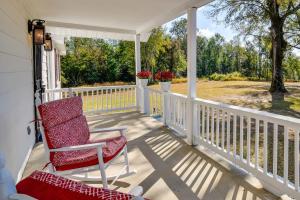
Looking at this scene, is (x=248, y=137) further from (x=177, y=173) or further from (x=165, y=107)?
(x=165, y=107)

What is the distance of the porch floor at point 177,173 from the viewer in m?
2.59

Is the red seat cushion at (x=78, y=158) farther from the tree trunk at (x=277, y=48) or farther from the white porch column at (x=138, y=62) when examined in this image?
the tree trunk at (x=277, y=48)

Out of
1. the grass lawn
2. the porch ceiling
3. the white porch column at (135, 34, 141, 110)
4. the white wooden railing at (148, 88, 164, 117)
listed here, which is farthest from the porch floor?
the grass lawn

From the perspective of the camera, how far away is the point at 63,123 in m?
2.87

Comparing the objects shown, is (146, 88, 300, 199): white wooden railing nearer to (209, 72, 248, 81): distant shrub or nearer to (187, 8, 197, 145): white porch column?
(187, 8, 197, 145): white porch column

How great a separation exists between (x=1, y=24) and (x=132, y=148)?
2.53 m

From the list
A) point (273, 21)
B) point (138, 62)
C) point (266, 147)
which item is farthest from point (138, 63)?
point (266, 147)

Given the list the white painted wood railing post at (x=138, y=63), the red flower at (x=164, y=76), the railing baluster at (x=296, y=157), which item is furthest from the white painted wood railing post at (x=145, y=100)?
the railing baluster at (x=296, y=157)

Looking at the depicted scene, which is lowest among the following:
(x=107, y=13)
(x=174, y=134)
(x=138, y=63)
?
(x=174, y=134)

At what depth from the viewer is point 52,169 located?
2543 millimetres

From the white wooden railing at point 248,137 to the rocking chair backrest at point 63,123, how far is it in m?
1.82

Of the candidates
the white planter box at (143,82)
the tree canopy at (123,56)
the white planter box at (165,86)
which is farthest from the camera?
the tree canopy at (123,56)

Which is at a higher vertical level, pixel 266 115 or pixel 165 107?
pixel 266 115

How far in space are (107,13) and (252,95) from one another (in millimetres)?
6743
